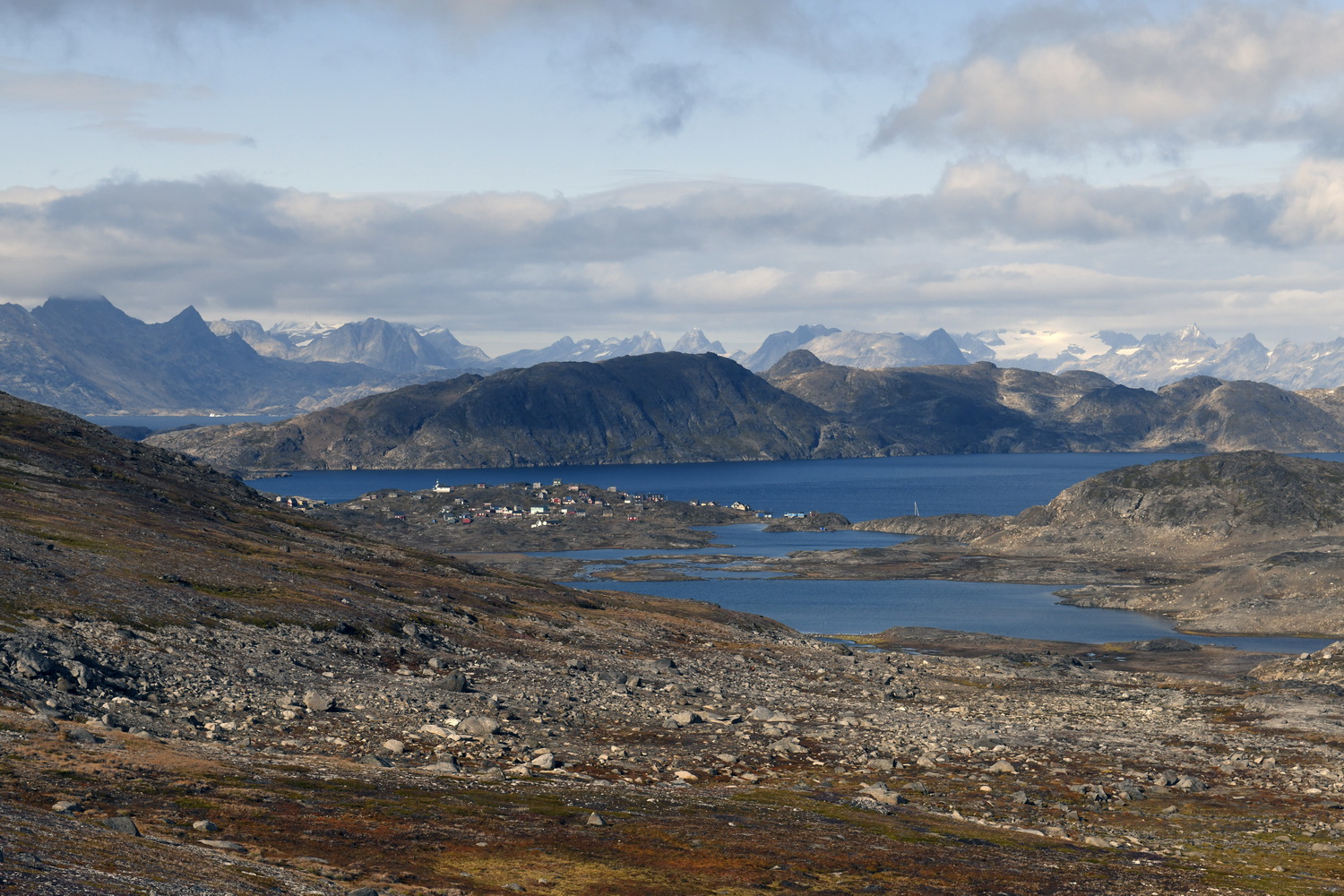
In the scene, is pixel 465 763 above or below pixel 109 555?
below

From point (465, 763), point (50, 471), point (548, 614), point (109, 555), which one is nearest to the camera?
point (465, 763)

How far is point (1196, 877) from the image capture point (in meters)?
44.2

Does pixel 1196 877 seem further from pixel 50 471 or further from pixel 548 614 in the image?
pixel 50 471

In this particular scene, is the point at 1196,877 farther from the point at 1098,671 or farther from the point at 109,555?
the point at 1098,671

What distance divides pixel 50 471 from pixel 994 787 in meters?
102

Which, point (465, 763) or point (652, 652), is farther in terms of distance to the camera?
point (652, 652)

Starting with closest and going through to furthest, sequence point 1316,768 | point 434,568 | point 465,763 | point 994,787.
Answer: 1. point 465,763
2. point 994,787
3. point 1316,768
4. point 434,568

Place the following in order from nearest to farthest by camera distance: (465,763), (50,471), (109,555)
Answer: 1. (465,763)
2. (109,555)
3. (50,471)

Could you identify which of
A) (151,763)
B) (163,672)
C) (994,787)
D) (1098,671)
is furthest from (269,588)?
(1098,671)

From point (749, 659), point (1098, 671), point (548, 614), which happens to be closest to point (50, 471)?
point (548, 614)

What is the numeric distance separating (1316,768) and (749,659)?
152 feet

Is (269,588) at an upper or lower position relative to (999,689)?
upper

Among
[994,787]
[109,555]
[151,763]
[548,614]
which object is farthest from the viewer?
[548,614]

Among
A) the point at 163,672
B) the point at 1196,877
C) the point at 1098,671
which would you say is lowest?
the point at 1098,671
